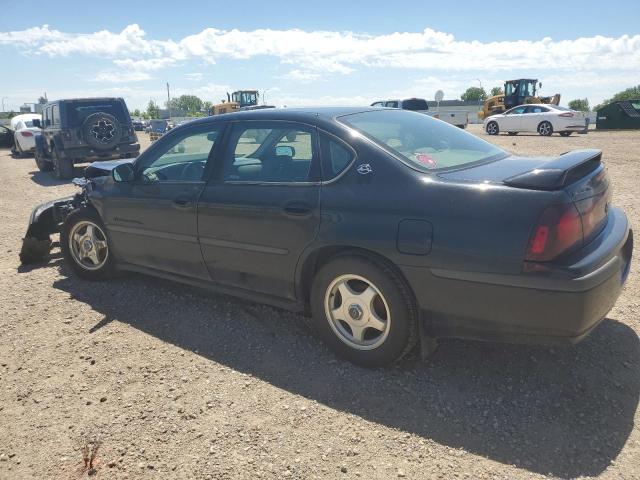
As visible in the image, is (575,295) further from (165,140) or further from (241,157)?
(165,140)

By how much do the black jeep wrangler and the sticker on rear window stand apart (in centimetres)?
1028

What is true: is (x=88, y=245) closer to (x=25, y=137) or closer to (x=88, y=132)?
(x=88, y=132)

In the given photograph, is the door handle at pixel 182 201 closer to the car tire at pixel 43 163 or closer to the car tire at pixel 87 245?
the car tire at pixel 87 245

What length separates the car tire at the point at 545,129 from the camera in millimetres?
21406

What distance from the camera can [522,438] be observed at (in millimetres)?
2422

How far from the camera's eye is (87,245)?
4.71 meters

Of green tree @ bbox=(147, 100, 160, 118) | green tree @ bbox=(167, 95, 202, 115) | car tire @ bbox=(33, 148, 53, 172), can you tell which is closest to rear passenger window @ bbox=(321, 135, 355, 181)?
car tire @ bbox=(33, 148, 53, 172)

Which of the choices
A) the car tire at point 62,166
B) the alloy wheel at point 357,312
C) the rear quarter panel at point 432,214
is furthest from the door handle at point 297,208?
the car tire at point 62,166

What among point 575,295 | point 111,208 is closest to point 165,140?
point 111,208

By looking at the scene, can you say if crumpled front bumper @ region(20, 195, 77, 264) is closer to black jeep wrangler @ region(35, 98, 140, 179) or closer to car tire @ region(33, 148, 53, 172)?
black jeep wrangler @ region(35, 98, 140, 179)

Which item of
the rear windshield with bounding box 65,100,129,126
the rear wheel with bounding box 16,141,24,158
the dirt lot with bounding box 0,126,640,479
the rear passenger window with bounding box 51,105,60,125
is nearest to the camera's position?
the dirt lot with bounding box 0,126,640,479

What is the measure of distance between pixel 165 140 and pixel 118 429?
2.29m

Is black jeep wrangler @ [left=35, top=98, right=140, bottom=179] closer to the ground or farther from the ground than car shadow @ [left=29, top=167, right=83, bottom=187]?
farther from the ground

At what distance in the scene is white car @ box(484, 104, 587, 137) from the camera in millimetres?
20844
